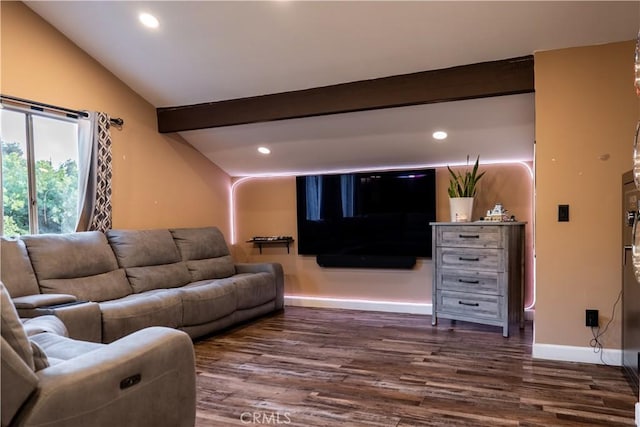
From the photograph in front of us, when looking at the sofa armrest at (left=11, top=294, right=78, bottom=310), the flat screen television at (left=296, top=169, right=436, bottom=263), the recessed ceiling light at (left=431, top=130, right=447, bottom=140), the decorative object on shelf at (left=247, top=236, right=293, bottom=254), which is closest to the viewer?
the sofa armrest at (left=11, top=294, right=78, bottom=310)

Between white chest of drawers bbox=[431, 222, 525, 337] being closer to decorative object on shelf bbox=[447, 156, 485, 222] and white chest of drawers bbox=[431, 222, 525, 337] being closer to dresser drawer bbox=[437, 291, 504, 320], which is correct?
dresser drawer bbox=[437, 291, 504, 320]

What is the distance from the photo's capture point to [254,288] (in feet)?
14.1

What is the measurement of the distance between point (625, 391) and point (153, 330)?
2.73 metres

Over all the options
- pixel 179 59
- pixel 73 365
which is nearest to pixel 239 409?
pixel 73 365

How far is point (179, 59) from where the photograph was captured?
142 inches

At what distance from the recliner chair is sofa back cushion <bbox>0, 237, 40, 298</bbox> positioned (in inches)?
45.7

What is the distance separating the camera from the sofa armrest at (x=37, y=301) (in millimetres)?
2627

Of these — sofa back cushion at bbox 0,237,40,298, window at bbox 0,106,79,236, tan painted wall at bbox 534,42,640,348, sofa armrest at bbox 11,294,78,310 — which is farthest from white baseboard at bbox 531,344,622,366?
window at bbox 0,106,79,236

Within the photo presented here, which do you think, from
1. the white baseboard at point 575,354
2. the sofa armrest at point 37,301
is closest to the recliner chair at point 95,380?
the sofa armrest at point 37,301

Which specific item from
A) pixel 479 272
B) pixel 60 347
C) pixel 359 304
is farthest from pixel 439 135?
pixel 60 347

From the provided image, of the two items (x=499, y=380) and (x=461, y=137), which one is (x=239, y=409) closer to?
(x=499, y=380)

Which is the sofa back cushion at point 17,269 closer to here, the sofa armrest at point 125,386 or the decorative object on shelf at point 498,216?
the sofa armrest at point 125,386

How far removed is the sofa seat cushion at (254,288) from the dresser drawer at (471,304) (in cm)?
177

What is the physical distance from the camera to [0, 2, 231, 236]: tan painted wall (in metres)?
3.32
